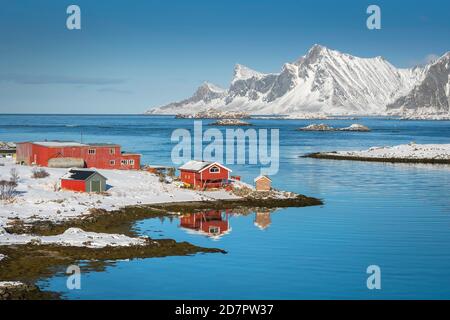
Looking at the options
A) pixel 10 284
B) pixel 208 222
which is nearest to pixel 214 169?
pixel 208 222

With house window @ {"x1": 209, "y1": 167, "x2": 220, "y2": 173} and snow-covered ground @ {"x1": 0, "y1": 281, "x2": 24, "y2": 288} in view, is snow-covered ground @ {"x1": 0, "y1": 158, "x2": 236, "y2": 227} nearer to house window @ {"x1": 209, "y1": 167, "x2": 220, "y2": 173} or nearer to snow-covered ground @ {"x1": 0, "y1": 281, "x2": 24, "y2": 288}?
house window @ {"x1": 209, "y1": 167, "x2": 220, "y2": 173}

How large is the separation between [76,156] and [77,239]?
30.0m

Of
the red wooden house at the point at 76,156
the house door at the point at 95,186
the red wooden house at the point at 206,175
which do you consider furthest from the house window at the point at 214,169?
the red wooden house at the point at 76,156

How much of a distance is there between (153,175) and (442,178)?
106ft

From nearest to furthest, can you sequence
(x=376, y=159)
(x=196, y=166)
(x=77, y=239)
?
(x=77, y=239), (x=196, y=166), (x=376, y=159)

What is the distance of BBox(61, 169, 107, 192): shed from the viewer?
50.9 metres

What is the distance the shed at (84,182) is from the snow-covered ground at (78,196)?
31.9 inches

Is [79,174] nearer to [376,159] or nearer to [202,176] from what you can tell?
[202,176]

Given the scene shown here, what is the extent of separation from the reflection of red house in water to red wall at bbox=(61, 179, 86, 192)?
30.7 feet

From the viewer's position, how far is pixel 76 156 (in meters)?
63.8
